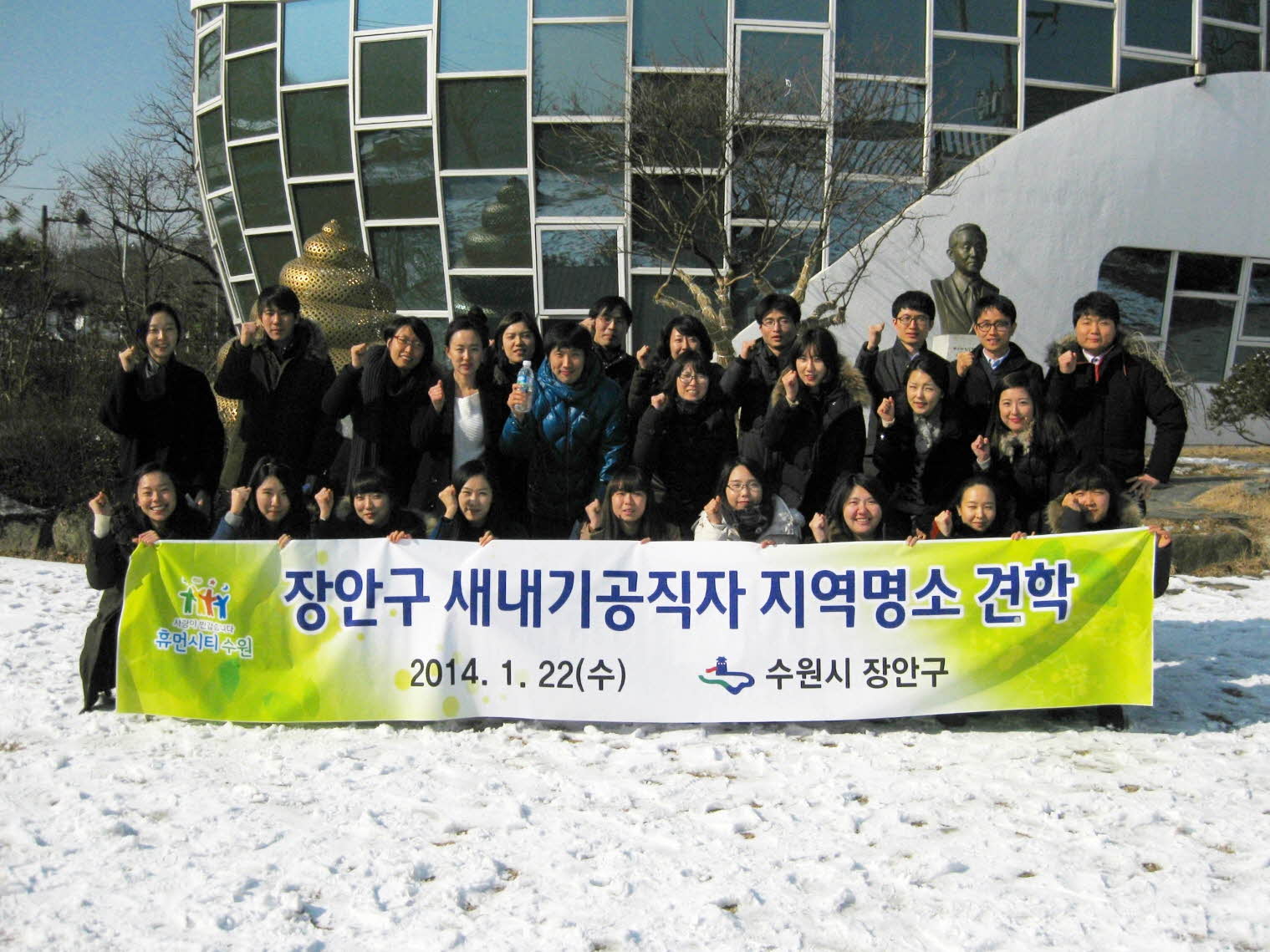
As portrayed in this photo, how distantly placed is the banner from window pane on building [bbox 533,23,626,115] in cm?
920

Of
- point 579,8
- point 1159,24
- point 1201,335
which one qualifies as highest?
point 1159,24

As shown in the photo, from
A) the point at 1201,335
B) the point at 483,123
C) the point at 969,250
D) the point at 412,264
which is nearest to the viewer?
the point at 969,250

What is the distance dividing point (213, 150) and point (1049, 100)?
34.5 feet

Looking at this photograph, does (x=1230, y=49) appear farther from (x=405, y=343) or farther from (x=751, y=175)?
(x=405, y=343)

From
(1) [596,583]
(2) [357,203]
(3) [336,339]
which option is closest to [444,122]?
(2) [357,203]

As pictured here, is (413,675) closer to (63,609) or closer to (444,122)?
(63,609)

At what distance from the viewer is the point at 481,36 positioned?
1305 centimetres

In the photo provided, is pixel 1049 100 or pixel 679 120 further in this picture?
pixel 1049 100

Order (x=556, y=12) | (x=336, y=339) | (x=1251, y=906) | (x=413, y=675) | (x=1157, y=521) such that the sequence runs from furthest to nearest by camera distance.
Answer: (x=556, y=12), (x=336, y=339), (x=1157, y=521), (x=413, y=675), (x=1251, y=906)

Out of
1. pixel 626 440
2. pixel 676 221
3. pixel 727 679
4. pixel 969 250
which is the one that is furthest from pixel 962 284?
pixel 727 679

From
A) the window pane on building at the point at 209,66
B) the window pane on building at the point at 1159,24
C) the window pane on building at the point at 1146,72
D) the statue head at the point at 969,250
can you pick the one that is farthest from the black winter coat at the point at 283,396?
the window pane on building at the point at 1159,24

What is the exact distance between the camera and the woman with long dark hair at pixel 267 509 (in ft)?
A: 15.1

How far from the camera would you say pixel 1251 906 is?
289 centimetres

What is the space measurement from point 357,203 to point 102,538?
32.7 ft
